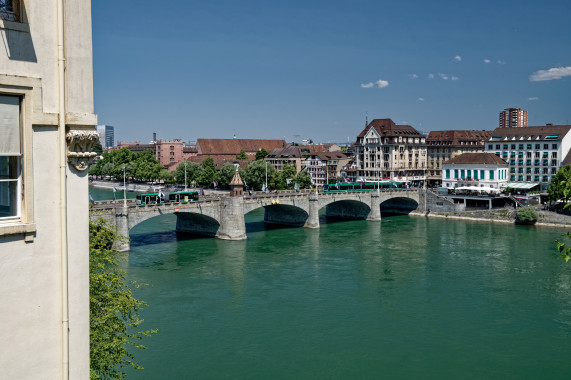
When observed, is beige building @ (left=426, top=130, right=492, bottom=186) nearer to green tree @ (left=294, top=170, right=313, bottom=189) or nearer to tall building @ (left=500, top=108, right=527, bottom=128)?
green tree @ (left=294, top=170, right=313, bottom=189)

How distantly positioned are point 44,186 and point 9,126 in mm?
670

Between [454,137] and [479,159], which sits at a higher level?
[454,137]

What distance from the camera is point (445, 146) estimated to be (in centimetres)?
12031

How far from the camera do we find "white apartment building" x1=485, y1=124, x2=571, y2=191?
89750 millimetres

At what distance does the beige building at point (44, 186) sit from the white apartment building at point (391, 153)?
334 ft

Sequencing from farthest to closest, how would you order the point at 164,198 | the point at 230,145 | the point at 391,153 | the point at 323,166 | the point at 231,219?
the point at 230,145, the point at 323,166, the point at 391,153, the point at 231,219, the point at 164,198

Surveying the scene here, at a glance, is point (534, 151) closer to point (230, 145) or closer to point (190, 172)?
point (190, 172)

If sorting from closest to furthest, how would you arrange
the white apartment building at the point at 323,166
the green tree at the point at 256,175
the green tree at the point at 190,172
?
1. the green tree at the point at 256,175
2. the green tree at the point at 190,172
3. the white apartment building at the point at 323,166

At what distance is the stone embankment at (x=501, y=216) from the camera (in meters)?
69.6

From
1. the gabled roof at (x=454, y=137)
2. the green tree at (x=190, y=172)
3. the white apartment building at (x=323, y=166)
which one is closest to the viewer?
the gabled roof at (x=454, y=137)

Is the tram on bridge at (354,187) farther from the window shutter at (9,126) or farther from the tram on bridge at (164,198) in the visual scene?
the window shutter at (9,126)

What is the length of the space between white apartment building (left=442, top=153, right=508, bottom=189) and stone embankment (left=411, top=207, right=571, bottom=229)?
37.2ft

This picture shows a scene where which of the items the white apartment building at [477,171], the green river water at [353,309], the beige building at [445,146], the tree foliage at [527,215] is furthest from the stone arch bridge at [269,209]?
the beige building at [445,146]

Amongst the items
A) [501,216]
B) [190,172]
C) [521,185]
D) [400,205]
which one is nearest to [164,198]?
[400,205]
